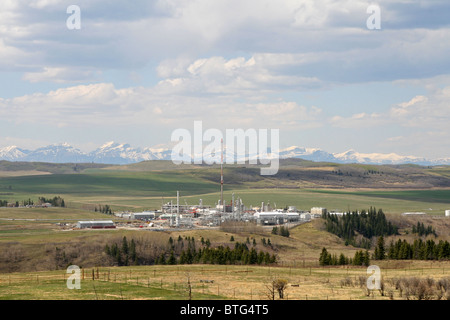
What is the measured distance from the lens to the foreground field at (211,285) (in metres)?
66.9

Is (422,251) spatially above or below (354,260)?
above

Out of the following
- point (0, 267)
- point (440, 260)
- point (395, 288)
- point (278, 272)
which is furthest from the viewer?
point (0, 267)

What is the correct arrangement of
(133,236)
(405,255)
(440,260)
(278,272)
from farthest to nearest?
1. (133,236)
2. (405,255)
3. (440,260)
4. (278,272)

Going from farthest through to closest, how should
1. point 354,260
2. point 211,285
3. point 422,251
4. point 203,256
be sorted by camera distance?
1. point 203,256
2. point 422,251
3. point 354,260
4. point 211,285

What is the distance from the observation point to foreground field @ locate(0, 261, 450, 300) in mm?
66938

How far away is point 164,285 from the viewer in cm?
7706

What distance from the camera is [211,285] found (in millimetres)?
77938

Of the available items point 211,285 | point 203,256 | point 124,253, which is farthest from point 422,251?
point 124,253

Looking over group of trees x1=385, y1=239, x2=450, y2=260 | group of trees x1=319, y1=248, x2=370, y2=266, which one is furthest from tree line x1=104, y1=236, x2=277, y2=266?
group of trees x1=385, y1=239, x2=450, y2=260

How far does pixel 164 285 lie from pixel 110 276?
513 inches

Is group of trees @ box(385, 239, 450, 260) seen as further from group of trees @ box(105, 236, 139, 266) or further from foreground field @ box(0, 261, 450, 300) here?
group of trees @ box(105, 236, 139, 266)

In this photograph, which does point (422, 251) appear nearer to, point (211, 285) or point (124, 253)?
point (211, 285)
